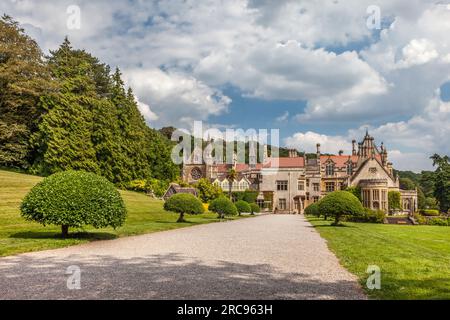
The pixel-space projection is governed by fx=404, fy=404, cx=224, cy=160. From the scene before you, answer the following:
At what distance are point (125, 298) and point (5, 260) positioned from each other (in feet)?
16.4

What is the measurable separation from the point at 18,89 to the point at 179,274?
109 ft

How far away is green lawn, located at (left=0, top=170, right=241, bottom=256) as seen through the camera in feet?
38.4

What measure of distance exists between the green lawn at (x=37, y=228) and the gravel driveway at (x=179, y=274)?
1240mm

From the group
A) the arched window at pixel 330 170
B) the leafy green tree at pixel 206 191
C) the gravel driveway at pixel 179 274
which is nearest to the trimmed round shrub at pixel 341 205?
the gravel driveway at pixel 179 274

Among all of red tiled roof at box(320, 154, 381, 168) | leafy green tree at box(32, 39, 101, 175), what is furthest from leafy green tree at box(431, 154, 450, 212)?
leafy green tree at box(32, 39, 101, 175)

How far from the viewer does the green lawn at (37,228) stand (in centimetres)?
1170

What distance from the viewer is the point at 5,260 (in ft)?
29.6

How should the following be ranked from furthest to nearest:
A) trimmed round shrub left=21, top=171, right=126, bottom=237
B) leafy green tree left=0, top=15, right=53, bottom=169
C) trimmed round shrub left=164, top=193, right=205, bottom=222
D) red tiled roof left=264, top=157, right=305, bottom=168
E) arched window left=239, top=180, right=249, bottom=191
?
arched window left=239, top=180, right=249, bottom=191, red tiled roof left=264, top=157, right=305, bottom=168, leafy green tree left=0, top=15, right=53, bottom=169, trimmed round shrub left=164, top=193, right=205, bottom=222, trimmed round shrub left=21, top=171, right=126, bottom=237

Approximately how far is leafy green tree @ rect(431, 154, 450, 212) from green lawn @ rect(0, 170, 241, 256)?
4533cm

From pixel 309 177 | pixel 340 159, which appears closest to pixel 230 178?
pixel 309 177

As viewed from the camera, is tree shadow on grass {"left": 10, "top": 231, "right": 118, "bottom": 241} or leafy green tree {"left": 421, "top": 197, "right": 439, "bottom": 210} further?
leafy green tree {"left": 421, "top": 197, "right": 439, "bottom": 210}

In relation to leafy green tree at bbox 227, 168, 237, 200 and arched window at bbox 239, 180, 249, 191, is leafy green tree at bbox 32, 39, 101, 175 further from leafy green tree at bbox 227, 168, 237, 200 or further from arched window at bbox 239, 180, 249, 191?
arched window at bbox 239, 180, 249, 191
